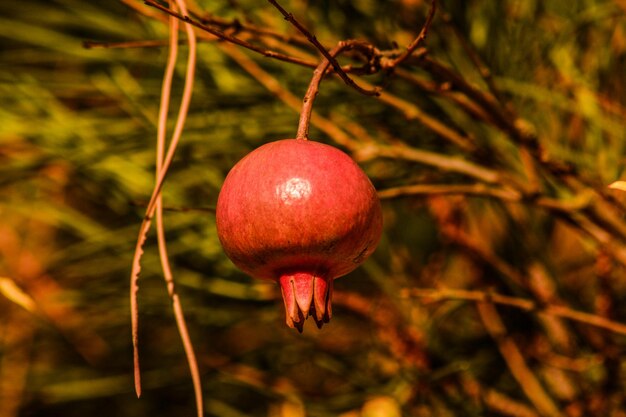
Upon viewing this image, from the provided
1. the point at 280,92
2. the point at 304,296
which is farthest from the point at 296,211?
the point at 280,92

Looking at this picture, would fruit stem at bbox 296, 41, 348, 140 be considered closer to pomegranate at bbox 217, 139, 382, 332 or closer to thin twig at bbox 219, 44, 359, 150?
pomegranate at bbox 217, 139, 382, 332

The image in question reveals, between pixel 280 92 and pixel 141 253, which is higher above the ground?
pixel 280 92

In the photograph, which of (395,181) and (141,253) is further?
(395,181)

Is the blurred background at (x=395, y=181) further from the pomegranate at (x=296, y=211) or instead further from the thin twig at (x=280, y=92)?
the pomegranate at (x=296, y=211)

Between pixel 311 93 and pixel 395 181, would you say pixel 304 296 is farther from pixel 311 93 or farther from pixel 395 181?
pixel 395 181

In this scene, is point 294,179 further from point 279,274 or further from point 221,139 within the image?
point 221,139

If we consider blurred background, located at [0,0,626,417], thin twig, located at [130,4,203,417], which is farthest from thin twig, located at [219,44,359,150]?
thin twig, located at [130,4,203,417]
